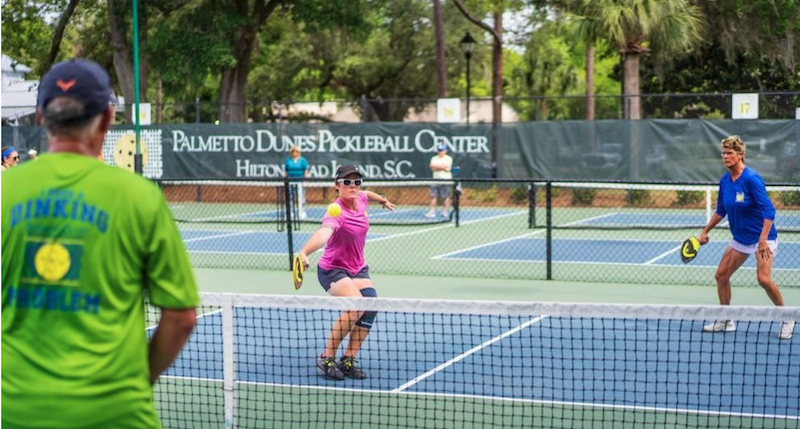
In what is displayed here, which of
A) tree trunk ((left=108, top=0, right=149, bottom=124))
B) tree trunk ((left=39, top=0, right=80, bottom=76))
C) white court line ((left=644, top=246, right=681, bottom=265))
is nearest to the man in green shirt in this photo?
white court line ((left=644, top=246, right=681, bottom=265))

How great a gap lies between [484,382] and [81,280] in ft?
18.1

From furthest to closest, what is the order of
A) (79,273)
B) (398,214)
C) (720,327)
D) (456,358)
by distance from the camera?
1. (398,214)
2. (720,327)
3. (456,358)
4. (79,273)

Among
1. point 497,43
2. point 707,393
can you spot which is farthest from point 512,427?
point 497,43

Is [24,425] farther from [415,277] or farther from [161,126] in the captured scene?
[161,126]

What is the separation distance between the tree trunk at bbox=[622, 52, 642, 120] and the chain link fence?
7.95 ft

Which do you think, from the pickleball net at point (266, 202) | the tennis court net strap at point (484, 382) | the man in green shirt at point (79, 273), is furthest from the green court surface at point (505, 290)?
the man in green shirt at point (79, 273)

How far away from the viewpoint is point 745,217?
9969mm

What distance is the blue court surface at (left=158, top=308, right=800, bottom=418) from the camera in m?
7.69

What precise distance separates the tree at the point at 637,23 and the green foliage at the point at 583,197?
2.35 m

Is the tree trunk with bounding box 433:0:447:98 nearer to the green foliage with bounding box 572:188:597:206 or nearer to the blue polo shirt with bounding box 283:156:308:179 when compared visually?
the green foliage with bounding box 572:188:597:206

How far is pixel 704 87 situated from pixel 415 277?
27.2 metres

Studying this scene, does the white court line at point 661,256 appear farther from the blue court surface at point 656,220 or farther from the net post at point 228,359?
the net post at point 228,359

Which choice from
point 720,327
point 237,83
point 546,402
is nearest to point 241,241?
point 720,327

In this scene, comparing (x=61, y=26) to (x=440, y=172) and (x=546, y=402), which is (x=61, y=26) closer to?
(x=440, y=172)
